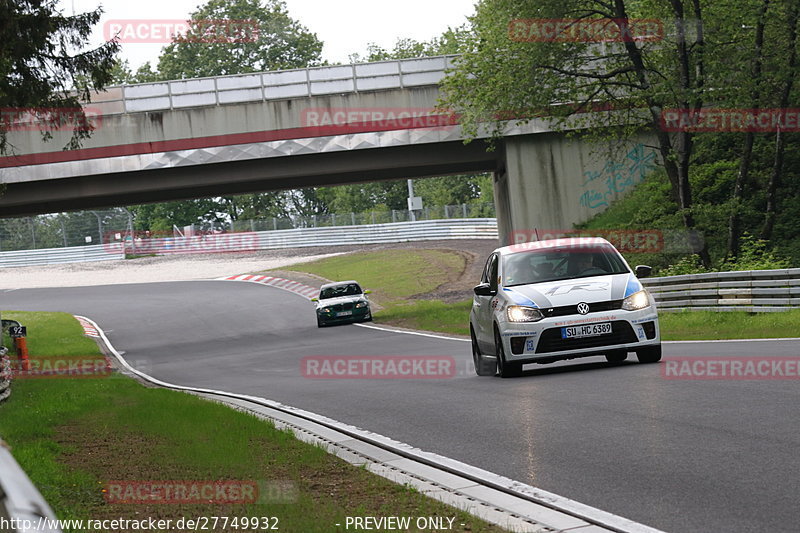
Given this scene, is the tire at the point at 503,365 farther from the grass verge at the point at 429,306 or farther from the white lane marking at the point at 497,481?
the grass verge at the point at 429,306

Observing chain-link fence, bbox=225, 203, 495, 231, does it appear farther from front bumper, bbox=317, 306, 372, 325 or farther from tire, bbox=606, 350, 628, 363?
tire, bbox=606, 350, 628, 363

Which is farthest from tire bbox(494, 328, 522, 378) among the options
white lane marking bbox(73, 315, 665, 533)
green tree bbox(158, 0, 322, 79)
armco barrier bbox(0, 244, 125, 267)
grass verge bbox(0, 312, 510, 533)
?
green tree bbox(158, 0, 322, 79)

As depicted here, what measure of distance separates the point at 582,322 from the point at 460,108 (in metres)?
23.3

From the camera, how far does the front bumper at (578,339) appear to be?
13250 millimetres

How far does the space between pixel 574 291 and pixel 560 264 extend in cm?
97

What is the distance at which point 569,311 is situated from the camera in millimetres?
13336

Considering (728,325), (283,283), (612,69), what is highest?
(612,69)

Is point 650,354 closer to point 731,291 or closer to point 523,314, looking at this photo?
point 523,314

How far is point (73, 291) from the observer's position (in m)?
65.9

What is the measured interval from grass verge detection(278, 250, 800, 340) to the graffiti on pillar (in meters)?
5.81

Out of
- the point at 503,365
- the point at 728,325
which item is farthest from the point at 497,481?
the point at 728,325

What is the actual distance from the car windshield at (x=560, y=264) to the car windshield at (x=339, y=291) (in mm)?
24436

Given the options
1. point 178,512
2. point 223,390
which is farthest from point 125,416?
point 178,512

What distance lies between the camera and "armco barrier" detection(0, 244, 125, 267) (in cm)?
8525
